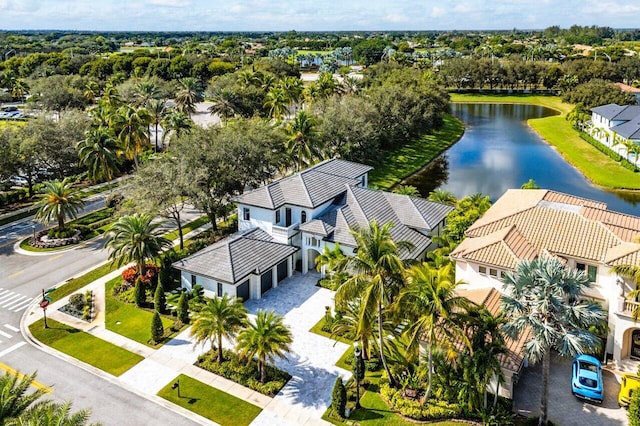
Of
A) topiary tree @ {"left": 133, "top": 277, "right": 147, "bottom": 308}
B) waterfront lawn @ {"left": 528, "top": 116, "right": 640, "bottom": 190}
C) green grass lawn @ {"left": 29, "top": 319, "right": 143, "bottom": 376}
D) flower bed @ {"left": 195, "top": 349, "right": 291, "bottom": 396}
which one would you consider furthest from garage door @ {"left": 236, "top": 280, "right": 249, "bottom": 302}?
waterfront lawn @ {"left": 528, "top": 116, "right": 640, "bottom": 190}

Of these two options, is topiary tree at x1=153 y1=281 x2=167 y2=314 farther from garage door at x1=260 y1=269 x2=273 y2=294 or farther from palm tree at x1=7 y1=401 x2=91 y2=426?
palm tree at x1=7 y1=401 x2=91 y2=426

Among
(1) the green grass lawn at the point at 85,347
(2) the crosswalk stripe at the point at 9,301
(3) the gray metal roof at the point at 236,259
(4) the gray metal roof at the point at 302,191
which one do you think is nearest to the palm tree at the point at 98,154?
(4) the gray metal roof at the point at 302,191

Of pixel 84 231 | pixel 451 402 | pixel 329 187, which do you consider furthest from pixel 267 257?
pixel 84 231

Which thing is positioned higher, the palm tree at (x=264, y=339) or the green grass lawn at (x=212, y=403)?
the palm tree at (x=264, y=339)

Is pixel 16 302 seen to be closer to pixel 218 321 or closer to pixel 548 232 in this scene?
pixel 218 321

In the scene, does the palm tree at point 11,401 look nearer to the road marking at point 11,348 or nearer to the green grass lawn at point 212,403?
the green grass lawn at point 212,403

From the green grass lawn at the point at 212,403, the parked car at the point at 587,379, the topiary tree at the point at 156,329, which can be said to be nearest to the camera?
the green grass lawn at the point at 212,403
